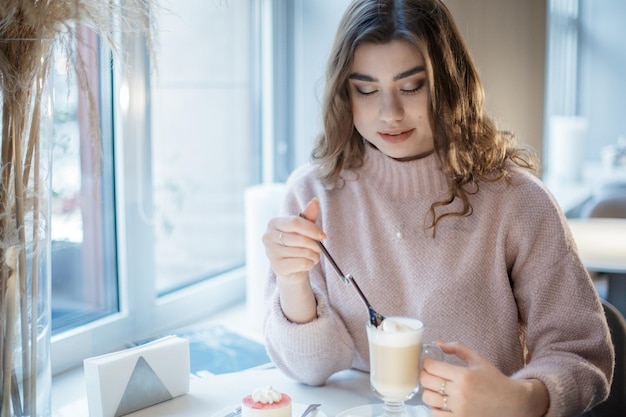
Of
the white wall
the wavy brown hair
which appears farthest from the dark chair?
the white wall

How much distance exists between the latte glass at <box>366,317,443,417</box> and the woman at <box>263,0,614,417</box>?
216 mm

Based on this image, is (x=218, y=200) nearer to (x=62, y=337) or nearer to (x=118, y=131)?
(x=118, y=131)

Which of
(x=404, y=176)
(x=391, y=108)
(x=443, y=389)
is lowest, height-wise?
(x=443, y=389)

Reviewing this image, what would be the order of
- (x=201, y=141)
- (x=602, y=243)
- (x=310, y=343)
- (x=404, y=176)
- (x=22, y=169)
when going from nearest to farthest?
(x=22, y=169), (x=310, y=343), (x=404, y=176), (x=201, y=141), (x=602, y=243)

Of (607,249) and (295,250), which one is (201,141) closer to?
(295,250)

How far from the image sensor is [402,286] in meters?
1.44

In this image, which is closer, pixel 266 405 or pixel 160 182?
pixel 266 405

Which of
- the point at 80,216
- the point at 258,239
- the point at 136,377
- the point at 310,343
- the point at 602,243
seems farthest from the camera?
the point at 602,243

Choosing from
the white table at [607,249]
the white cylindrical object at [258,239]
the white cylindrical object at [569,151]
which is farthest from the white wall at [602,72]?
the white cylindrical object at [258,239]

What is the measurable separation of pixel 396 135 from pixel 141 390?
62cm

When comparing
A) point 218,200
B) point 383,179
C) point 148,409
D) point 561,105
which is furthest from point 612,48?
point 148,409

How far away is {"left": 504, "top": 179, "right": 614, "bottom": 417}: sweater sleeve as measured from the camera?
46.7 inches

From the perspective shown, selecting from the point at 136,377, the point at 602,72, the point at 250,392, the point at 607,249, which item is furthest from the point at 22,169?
the point at 602,72

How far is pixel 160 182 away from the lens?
2.09 metres
